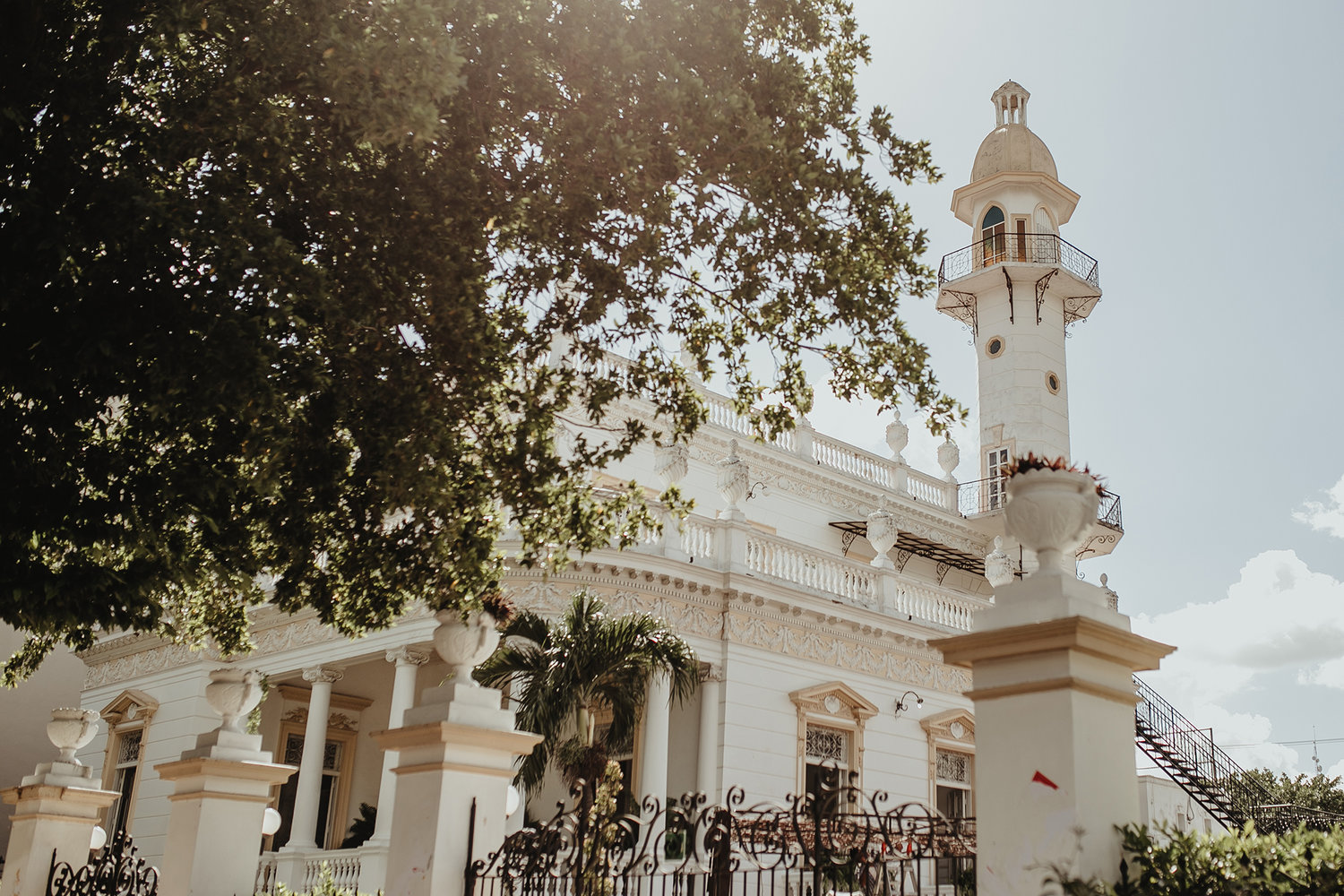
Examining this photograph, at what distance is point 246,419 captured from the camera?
24.5 feet

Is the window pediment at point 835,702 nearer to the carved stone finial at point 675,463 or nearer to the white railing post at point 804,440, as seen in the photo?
the carved stone finial at point 675,463

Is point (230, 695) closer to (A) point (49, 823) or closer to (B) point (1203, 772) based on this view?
(A) point (49, 823)

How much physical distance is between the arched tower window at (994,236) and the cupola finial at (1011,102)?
3183mm

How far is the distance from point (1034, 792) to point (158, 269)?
5.83m

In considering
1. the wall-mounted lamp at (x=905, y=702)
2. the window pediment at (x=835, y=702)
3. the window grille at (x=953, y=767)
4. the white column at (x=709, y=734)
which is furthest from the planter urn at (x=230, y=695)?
the window grille at (x=953, y=767)

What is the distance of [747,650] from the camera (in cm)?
1864

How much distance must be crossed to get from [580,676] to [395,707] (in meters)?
5.39

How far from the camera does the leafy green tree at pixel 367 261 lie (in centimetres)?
724

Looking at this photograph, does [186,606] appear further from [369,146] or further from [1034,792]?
[1034,792]

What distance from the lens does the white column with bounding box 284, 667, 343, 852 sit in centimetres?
1908

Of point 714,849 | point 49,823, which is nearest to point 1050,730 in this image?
point 714,849

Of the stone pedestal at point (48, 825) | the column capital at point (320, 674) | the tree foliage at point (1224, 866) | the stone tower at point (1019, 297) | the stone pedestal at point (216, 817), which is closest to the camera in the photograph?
the tree foliage at point (1224, 866)

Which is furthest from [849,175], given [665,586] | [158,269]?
[665,586]

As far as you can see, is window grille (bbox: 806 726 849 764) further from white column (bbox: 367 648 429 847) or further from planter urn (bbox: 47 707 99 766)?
planter urn (bbox: 47 707 99 766)
